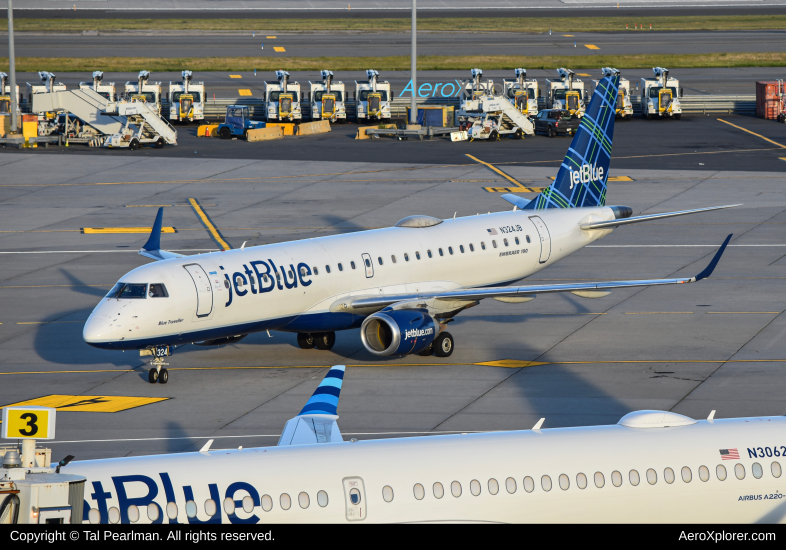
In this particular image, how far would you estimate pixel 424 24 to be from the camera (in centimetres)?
13475

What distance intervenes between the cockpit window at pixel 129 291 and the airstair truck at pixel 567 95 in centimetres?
6165

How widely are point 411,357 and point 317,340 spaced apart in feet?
10.4

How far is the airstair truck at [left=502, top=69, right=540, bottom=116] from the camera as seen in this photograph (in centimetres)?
8725

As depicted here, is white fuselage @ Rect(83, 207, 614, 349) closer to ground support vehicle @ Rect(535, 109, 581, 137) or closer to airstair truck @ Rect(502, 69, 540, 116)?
ground support vehicle @ Rect(535, 109, 581, 137)

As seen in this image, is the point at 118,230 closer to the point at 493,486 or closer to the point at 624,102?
the point at 493,486

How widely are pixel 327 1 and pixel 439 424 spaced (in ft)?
455

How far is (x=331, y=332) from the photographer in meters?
35.3

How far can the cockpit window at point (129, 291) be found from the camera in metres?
31.1

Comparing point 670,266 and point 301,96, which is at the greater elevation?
point 301,96

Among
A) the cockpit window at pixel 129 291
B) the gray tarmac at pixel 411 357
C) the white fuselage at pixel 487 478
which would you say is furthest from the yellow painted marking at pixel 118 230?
the white fuselage at pixel 487 478

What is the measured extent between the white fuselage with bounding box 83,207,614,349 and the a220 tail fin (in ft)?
1.98

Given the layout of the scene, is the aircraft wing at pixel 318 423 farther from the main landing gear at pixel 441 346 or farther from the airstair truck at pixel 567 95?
the airstair truck at pixel 567 95

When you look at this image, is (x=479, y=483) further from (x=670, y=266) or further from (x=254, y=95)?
(x=254, y=95)
